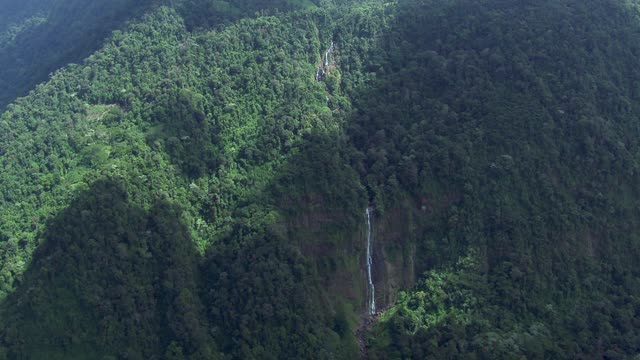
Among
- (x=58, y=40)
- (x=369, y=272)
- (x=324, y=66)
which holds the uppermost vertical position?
(x=58, y=40)

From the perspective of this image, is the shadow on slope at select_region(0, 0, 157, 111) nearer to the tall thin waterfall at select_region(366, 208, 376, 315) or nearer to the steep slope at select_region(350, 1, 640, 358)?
the steep slope at select_region(350, 1, 640, 358)

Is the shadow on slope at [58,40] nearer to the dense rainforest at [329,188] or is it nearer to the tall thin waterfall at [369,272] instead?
the dense rainforest at [329,188]

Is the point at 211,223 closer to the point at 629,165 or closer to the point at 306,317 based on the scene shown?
the point at 306,317

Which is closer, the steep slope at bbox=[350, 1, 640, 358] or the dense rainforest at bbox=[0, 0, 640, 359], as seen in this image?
the dense rainforest at bbox=[0, 0, 640, 359]

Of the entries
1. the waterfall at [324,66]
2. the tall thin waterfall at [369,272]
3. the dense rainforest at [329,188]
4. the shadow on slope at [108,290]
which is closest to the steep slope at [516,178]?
the dense rainforest at [329,188]

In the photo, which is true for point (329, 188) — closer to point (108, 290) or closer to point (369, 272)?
point (369, 272)

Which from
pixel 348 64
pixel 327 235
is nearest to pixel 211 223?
pixel 327 235

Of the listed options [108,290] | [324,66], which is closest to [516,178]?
[324,66]

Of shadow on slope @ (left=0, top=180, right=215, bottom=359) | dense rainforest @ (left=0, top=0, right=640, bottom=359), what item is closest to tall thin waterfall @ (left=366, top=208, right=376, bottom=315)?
dense rainforest @ (left=0, top=0, right=640, bottom=359)
